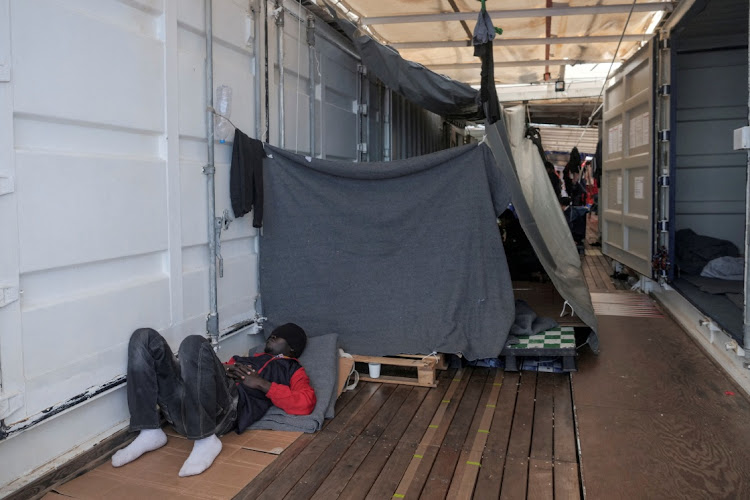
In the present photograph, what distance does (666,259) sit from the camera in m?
6.54

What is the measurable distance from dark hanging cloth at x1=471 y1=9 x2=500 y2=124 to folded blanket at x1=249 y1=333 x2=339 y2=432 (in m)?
1.89

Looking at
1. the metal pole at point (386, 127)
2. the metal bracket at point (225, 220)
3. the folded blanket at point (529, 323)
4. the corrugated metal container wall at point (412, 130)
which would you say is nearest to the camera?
the metal bracket at point (225, 220)

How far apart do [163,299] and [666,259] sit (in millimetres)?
5070

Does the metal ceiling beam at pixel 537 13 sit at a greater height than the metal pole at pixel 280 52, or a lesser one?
greater

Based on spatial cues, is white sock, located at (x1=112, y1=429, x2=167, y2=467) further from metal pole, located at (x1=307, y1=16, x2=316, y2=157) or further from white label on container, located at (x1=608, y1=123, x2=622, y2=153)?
white label on container, located at (x1=608, y1=123, x2=622, y2=153)

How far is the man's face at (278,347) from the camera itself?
3941 mm

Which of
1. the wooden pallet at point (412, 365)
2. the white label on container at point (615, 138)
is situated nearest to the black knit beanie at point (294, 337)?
the wooden pallet at point (412, 365)

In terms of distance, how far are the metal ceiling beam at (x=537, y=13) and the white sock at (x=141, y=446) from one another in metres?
4.48

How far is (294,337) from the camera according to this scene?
4.03m

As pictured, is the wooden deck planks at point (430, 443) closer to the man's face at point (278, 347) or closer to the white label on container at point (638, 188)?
the man's face at point (278, 347)

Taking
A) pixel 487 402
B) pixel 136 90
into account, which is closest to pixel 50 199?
pixel 136 90

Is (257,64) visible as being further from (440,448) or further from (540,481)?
(540,481)

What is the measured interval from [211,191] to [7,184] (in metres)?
1.42

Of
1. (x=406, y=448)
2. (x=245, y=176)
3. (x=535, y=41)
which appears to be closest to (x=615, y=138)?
(x=535, y=41)
